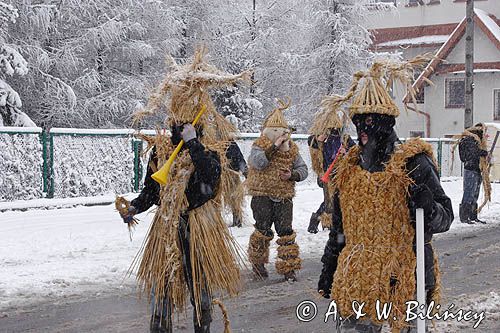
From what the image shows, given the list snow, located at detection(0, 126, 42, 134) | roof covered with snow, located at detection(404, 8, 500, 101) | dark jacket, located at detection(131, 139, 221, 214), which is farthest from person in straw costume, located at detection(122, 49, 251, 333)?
roof covered with snow, located at detection(404, 8, 500, 101)

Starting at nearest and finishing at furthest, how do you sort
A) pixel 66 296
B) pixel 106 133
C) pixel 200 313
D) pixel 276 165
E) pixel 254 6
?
1. pixel 200 313
2. pixel 66 296
3. pixel 276 165
4. pixel 106 133
5. pixel 254 6

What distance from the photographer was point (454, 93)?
36281 millimetres

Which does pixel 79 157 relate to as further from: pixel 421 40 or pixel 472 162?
pixel 421 40

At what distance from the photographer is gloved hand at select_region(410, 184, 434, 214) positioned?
395cm

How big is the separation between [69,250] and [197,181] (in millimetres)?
5720

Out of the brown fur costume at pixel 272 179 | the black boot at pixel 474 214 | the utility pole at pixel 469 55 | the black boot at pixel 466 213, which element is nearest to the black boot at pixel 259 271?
the brown fur costume at pixel 272 179

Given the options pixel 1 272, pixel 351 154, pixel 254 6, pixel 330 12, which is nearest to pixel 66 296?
pixel 1 272

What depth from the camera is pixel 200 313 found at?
5.11 metres

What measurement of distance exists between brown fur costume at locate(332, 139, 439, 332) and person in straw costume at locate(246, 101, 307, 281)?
13.9 ft

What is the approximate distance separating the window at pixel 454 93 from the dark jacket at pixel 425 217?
32.9 meters

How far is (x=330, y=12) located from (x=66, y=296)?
22678 millimetres

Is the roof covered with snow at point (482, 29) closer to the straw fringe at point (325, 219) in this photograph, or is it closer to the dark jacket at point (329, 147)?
the straw fringe at point (325, 219)

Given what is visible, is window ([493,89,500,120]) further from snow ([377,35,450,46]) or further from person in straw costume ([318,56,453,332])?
person in straw costume ([318,56,453,332])

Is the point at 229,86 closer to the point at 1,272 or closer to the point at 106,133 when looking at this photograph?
the point at 1,272
